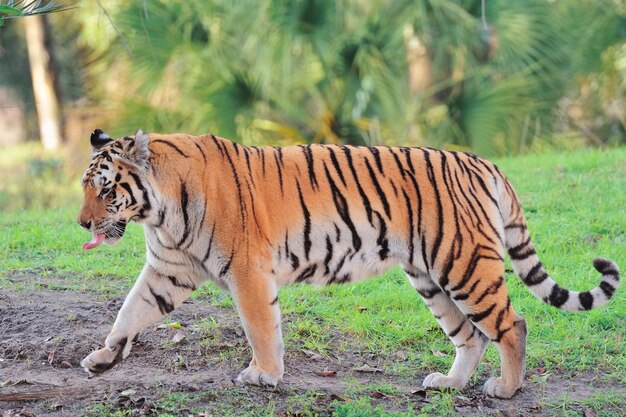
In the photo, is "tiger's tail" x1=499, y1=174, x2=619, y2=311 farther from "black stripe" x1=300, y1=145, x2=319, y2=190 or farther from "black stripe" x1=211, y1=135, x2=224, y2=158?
"black stripe" x1=211, y1=135, x2=224, y2=158

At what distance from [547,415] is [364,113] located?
30.6 feet

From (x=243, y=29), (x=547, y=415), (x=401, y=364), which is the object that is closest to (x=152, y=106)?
(x=243, y=29)

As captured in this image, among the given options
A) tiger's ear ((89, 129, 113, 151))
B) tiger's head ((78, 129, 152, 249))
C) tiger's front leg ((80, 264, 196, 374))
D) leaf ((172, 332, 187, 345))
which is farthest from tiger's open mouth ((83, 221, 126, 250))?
leaf ((172, 332, 187, 345))

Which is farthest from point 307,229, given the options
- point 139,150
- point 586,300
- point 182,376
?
point 586,300

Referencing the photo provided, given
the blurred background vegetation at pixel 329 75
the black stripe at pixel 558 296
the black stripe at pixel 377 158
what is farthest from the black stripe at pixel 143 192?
the blurred background vegetation at pixel 329 75

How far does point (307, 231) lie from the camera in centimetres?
488

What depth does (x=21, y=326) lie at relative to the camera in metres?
5.71

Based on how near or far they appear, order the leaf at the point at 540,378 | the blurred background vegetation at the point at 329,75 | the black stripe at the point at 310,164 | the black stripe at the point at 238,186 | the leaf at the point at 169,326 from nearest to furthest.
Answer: the black stripe at the point at 238,186 < the black stripe at the point at 310,164 < the leaf at the point at 540,378 < the leaf at the point at 169,326 < the blurred background vegetation at the point at 329,75

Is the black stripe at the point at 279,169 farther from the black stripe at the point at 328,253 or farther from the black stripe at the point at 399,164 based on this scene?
the black stripe at the point at 399,164

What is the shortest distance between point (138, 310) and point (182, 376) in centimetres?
49

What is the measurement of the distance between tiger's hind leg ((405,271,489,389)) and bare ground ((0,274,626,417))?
0.34ft

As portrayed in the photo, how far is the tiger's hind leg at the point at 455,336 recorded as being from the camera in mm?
4977

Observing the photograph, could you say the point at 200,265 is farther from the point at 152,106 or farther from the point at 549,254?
the point at 152,106

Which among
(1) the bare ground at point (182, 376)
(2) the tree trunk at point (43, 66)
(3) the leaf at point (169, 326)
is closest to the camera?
(1) the bare ground at point (182, 376)
